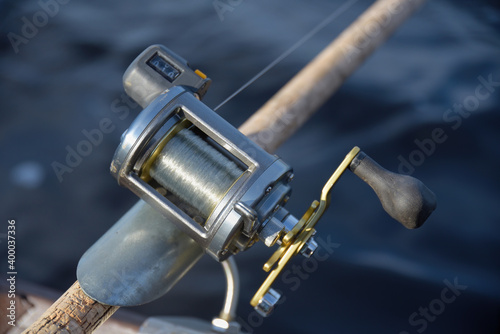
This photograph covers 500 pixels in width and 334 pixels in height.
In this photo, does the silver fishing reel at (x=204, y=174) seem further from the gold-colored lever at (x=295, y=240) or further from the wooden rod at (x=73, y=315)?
the wooden rod at (x=73, y=315)

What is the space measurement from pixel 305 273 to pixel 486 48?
1894 millimetres

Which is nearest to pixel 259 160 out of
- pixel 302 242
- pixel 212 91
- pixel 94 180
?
pixel 302 242

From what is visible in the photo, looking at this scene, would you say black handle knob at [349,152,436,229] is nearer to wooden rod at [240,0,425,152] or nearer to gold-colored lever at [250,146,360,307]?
gold-colored lever at [250,146,360,307]

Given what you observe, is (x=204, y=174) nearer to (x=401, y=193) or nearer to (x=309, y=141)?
(x=401, y=193)

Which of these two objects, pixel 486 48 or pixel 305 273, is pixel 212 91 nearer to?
pixel 305 273

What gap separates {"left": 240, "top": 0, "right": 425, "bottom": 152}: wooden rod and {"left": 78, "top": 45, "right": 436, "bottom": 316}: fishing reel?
35cm

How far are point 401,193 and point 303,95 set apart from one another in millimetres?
614

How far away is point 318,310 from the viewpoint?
214cm

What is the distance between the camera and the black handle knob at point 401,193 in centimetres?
114

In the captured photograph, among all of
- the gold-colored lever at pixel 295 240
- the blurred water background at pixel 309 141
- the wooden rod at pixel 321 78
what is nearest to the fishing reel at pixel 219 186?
the gold-colored lever at pixel 295 240

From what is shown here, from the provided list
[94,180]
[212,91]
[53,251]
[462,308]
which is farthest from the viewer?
[212,91]

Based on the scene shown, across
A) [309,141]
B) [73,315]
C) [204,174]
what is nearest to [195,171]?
[204,174]

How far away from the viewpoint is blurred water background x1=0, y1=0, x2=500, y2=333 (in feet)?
7.12

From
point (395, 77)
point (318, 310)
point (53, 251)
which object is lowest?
point (53, 251)
